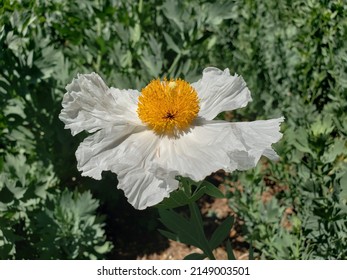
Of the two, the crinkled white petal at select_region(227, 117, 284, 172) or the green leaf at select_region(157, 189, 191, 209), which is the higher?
the crinkled white petal at select_region(227, 117, 284, 172)

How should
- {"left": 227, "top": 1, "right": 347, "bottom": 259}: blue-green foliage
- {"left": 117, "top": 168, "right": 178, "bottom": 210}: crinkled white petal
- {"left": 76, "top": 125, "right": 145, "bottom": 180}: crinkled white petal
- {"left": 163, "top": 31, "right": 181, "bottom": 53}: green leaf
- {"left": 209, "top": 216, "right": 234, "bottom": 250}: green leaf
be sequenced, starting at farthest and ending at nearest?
{"left": 163, "top": 31, "right": 181, "bottom": 53}: green leaf → {"left": 227, "top": 1, "right": 347, "bottom": 259}: blue-green foliage → {"left": 209, "top": 216, "right": 234, "bottom": 250}: green leaf → {"left": 76, "top": 125, "right": 145, "bottom": 180}: crinkled white petal → {"left": 117, "top": 168, "right": 178, "bottom": 210}: crinkled white petal

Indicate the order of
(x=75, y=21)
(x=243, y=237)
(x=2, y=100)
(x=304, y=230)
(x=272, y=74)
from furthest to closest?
1. (x=272, y=74)
2. (x=75, y=21)
3. (x=243, y=237)
4. (x=2, y=100)
5. (x=304, y=230)

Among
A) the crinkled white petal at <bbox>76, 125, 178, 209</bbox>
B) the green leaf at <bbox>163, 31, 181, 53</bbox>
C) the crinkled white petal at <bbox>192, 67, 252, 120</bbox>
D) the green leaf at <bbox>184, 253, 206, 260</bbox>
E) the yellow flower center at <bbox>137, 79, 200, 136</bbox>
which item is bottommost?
the green leaf at <bbox>184, 253, 206, 260</bbox>

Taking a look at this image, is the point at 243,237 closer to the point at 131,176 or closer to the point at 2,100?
the point at 2,100

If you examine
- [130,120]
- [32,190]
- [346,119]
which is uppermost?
[346,119]

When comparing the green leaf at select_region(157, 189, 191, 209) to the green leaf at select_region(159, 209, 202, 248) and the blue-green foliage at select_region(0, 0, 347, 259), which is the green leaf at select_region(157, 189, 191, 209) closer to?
the green leaf at select_region(159, 209, 202, 248)

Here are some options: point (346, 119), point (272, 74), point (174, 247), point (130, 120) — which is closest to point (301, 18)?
point (272, 74)

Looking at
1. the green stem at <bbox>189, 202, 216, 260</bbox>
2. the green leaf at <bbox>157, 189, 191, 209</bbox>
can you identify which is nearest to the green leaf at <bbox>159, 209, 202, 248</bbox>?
the green stem at <bbox>189, 202, 216, 260</bbox>

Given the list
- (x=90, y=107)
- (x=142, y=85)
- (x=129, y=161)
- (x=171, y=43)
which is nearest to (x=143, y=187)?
(x=129, y=161)

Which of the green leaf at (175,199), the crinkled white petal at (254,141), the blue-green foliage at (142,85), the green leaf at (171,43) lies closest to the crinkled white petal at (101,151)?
the green leaf at (175,199)
